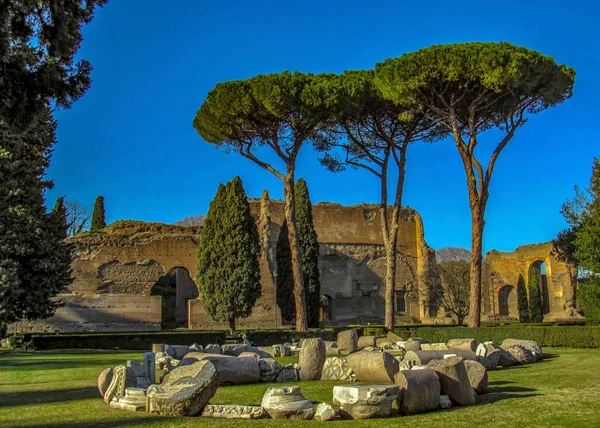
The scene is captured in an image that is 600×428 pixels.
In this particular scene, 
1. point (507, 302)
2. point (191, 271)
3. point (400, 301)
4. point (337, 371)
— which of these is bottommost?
point (337, 371)

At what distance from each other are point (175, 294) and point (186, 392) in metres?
26.7

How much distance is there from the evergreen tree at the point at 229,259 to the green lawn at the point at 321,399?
40.7ft

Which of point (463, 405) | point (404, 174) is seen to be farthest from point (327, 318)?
point (463, 405)

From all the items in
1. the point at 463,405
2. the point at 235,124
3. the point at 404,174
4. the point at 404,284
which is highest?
the point at 235,124

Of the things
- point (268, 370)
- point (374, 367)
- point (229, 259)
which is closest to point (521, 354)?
point (374, 367)

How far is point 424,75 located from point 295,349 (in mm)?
8401

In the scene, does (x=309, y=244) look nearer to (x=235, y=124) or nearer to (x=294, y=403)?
(x=235, y=124)

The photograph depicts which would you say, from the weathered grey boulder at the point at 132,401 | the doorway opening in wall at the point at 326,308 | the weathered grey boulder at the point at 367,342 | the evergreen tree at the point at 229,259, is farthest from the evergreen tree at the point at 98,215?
the weathered grey boulder at the point at 132,401

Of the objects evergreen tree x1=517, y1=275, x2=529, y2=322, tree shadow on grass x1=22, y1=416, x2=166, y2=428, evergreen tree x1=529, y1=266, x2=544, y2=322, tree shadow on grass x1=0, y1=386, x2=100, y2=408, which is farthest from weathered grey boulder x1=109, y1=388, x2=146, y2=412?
evergreen tree x1=517, y1=275, x2=529, y2=322

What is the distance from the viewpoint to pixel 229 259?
23.2m

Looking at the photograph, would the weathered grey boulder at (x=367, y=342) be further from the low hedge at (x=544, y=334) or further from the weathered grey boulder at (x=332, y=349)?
the low hedge at (x=544, y=334)

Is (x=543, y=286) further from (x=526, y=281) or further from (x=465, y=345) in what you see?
(x=465, y=345)

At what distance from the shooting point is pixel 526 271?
36.2m

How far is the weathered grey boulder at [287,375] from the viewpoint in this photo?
29.0 ft
